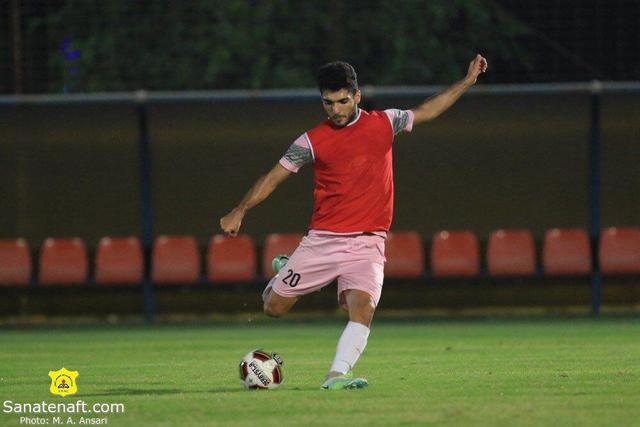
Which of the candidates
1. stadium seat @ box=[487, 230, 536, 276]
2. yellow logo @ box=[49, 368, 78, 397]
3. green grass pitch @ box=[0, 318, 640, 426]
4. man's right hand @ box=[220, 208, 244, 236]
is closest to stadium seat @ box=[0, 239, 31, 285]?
green grass pitch @ box=[0, 318, 640, 426]

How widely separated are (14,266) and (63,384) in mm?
10167

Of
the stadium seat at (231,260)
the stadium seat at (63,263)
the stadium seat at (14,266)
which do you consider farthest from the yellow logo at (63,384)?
the stadium seat at (14,266)

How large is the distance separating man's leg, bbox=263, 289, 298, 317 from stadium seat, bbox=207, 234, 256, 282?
31.5ft

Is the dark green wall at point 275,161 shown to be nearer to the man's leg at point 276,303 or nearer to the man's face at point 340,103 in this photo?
the man's leg at point 276,303

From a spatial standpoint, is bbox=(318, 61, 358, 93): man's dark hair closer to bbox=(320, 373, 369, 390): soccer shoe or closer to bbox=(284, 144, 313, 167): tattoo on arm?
bbox=(284, 144, 313, 167): tattoo on arm

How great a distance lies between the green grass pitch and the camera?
859 centimetres

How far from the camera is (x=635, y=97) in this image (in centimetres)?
2105

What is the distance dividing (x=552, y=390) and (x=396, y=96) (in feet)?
35.8

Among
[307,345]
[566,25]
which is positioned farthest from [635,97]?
[307,345]

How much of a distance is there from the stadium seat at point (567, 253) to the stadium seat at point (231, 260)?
13.4ft

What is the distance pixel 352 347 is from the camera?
9.98 meters

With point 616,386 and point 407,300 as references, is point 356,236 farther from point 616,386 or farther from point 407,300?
point 407,300

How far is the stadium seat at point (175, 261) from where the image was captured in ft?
66.7

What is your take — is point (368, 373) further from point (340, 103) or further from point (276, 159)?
point (276, 159)
